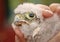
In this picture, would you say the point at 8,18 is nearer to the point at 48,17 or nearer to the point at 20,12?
the point at 20,12

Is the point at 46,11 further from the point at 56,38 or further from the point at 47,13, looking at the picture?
the point at 56,38

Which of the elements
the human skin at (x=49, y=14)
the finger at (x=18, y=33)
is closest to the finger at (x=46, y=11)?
the human skin at (x=49, y=14)

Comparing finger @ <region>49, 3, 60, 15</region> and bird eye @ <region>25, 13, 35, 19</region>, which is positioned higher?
finger @ <region>49, 3, 60, 15</region>

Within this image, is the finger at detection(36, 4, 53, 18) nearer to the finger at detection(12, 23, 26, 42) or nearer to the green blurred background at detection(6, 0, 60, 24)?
the green blurred background at detection(6, 0, 60, 24)

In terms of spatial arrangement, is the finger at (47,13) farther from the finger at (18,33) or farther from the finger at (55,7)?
the finger at (18,33)

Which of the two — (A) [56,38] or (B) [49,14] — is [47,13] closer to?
(B) [49,14]

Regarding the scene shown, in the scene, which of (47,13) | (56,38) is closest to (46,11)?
(47,13)

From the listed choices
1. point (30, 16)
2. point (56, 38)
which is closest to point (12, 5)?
point (30, 16)

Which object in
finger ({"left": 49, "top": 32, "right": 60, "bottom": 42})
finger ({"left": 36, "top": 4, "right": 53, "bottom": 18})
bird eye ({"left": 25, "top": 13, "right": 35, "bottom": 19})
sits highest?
finger ({"left": 36, "top": 4, "right": 53, "bottom": 18})

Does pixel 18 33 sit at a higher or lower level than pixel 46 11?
lower

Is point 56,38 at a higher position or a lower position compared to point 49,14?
lower

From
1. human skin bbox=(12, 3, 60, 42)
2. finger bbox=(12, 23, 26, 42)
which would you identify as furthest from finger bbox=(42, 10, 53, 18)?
finger bbox=(12, 23, 26, 42)
